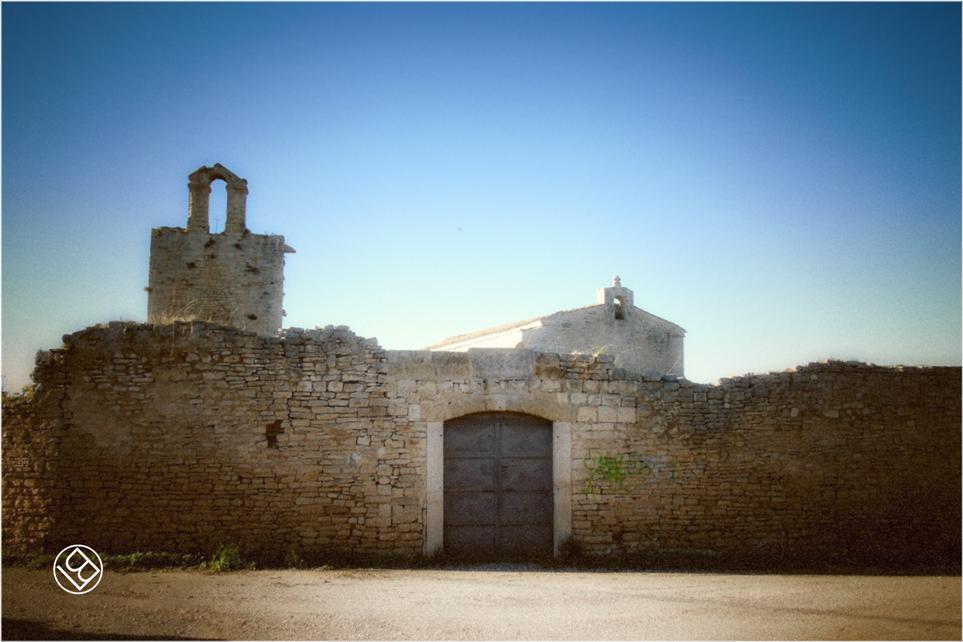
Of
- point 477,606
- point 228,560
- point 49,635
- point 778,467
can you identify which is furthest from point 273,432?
point 778,467

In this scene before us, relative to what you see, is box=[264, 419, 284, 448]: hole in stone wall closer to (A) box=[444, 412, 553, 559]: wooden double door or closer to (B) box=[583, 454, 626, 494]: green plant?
(A) box=[444, 412, 553, 559]: wooden double door

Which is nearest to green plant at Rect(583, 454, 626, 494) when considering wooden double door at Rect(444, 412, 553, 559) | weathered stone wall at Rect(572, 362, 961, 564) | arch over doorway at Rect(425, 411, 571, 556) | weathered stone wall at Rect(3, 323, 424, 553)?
weathered stone wall at Rect(572, 362, 961, 564)

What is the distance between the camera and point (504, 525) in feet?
27.4

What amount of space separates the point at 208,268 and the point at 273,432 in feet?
31.0

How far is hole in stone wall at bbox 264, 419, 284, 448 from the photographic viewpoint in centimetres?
800

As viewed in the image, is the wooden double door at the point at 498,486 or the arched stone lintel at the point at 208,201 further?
the arched stone lintel at the point at 208,201

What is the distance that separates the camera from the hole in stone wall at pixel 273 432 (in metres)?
8.00

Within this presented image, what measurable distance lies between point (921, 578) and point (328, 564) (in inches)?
298

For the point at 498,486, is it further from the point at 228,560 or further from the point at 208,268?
the point at 208,268

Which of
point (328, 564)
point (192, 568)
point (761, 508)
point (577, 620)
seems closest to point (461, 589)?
point (577, 620)

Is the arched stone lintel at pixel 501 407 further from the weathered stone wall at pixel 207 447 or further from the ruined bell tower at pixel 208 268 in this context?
the ruined bell tower at pixel 208 268

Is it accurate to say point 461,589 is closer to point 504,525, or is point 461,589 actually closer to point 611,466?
point 504,525

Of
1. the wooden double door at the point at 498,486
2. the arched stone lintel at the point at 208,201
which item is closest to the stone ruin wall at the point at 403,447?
the wooden double door at the point at 498,486

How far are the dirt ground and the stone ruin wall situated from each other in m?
0.84
